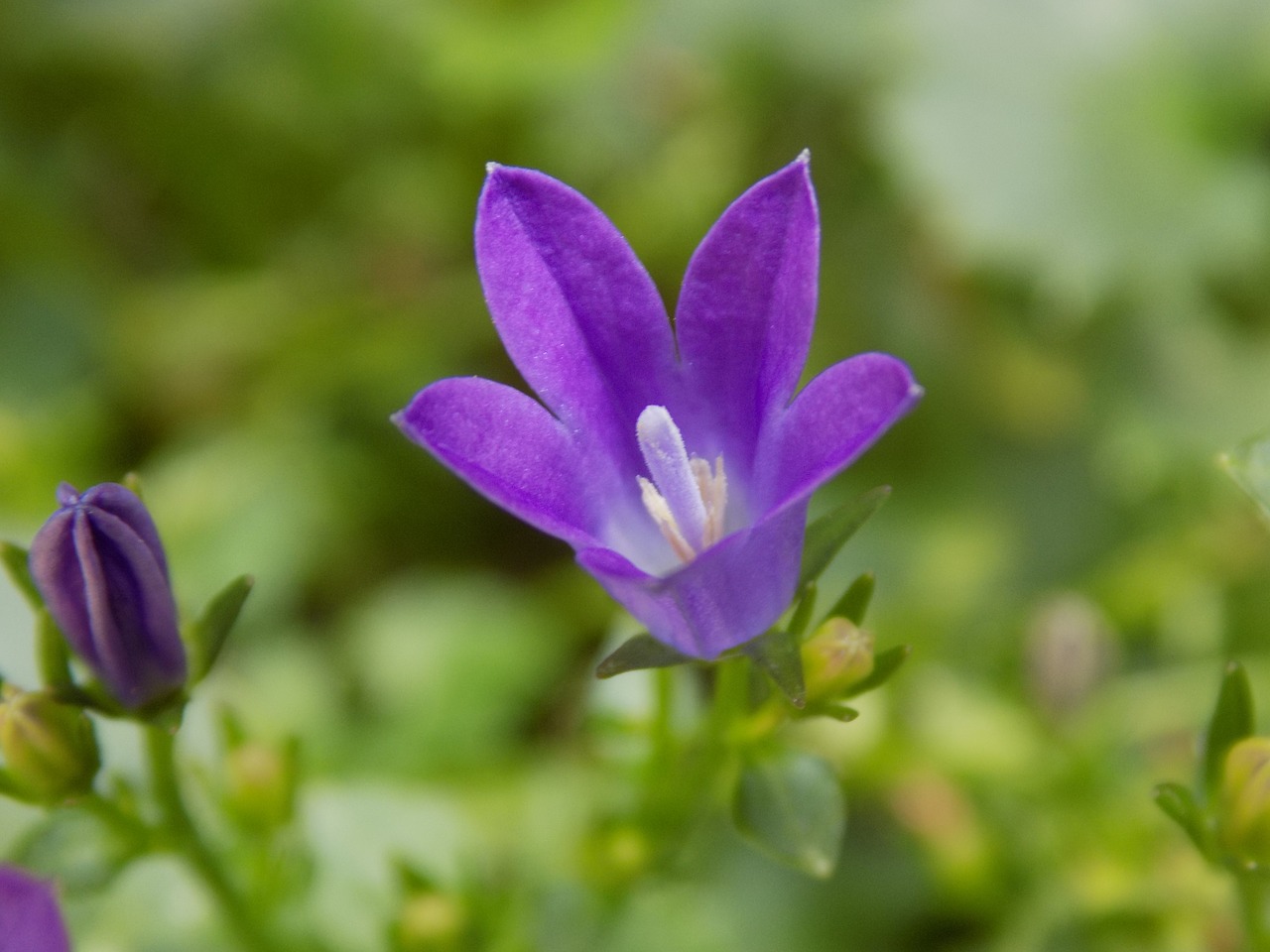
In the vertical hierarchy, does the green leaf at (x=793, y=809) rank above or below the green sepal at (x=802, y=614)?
below

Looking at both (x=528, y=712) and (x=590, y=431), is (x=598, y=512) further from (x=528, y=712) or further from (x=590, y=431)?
(x=528, y=712)

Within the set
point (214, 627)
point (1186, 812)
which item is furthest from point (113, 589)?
point (1186, 812)

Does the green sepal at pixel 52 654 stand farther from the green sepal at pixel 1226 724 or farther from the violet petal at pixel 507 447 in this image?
the green sepal at pixel 1226 724

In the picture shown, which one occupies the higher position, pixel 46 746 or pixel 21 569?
pixel 21 569

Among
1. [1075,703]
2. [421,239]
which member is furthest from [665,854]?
[421,239]

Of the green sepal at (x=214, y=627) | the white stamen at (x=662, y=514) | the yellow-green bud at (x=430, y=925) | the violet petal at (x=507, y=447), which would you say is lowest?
the yellow-green bud at (x=430, y=925)

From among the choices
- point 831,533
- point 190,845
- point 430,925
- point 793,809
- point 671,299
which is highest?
point 831,533

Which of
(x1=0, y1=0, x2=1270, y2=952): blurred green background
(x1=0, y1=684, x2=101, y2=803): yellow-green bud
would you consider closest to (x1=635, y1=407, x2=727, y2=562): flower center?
(x1=0, y1=684, x2=101, y2=803): yellow-green bud

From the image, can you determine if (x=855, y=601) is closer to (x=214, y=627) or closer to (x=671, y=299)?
(x=214, y=627)

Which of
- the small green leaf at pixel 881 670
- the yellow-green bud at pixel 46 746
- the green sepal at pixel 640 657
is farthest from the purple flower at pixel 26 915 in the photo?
the small green leaf at pixel 881 670
